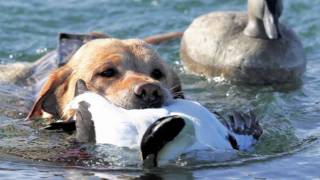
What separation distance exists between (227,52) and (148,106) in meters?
4.04

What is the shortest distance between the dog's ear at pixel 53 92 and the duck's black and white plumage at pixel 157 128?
0.80 meters

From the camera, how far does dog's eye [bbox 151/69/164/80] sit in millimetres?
6684

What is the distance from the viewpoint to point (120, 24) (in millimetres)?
11594

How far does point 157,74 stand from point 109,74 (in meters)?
0.42

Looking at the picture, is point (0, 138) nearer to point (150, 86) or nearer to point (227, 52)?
point (150, 86)

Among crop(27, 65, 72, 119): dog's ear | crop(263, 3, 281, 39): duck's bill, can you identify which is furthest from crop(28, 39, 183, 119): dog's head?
crop(263, 3, 281, 39): duck's bill

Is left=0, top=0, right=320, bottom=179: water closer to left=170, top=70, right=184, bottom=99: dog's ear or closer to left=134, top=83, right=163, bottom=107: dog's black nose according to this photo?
→ left=134, top=83, right=163, bottom=107: dog's black nose

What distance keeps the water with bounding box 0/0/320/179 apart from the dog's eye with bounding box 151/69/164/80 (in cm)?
82

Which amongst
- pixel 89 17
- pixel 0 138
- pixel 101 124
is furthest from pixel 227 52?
pixel 101 124

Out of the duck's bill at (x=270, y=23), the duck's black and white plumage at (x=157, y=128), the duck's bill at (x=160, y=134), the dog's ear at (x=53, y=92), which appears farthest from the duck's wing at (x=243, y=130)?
the duck's bill at (x=270, y=23)

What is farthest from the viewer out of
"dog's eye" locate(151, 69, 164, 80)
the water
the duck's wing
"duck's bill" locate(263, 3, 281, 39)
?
"duck's bill" locate(263, 3, 281, 39)

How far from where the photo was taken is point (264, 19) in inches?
376

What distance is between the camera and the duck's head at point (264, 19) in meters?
9.50

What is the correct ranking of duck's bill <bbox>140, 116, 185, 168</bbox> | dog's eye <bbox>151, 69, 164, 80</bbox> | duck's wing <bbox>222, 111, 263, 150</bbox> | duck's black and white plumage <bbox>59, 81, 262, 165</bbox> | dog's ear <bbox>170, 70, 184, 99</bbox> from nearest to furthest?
duck's bill <bbox>140, 116, 185, 168</bbox> < duck's black and white plumage <bbox>59, 81, 262, 165</bbox> < duck's wing <bbox>222, 111, 263, 150</bbox> < dog's eye <bbox>151, 69, 164, 80</bbox> < dog's ear <bbox>170, 70, 184, 99</bbox>
